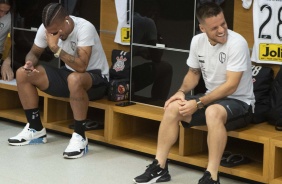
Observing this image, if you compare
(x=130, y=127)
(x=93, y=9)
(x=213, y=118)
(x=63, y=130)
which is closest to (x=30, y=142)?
(x=63, y=130)

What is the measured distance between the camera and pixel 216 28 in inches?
150

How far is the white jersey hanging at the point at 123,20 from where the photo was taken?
505 cm

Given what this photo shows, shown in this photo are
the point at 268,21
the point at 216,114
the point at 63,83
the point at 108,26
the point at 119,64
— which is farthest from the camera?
the point at 108,26

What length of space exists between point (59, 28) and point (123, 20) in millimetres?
715

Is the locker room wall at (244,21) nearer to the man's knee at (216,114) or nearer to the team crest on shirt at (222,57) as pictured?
the team crest on shirt at (222,57)

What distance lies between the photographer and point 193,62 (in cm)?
409

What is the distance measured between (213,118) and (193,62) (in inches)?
20.9

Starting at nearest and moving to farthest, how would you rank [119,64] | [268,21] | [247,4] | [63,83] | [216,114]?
[216,114]
[268,21]
[247,4]
[63,83]
[119,64]

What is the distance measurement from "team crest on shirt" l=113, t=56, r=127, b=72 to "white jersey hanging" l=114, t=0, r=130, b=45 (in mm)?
152

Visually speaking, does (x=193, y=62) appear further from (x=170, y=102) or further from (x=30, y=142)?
(x=30, y=142)

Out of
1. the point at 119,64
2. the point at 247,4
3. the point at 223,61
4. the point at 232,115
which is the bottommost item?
the point at 232,115

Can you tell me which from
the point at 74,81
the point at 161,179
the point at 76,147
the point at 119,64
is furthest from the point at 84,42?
the point at 161,179

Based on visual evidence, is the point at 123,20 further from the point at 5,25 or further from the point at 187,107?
the point at 187,107

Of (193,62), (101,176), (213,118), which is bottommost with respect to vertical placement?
(101,176)
